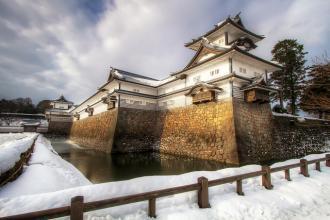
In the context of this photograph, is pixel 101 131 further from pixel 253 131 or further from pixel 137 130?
pixel 253 131

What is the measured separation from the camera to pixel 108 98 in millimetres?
20766

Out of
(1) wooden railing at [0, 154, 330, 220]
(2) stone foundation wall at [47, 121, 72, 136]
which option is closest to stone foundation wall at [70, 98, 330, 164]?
(1) wooden railing at [0, 154, 330, 220]

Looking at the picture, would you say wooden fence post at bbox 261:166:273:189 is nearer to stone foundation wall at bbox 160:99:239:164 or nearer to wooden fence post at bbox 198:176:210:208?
wooden fence post at bbox 198:176:210:208

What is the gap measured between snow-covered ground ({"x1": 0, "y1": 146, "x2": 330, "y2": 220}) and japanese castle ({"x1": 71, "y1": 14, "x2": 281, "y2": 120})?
Answer: 9.23 m

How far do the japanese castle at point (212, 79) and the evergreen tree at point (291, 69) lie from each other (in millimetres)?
6049

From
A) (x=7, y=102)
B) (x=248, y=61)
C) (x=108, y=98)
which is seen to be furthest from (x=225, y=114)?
(x=7, y=102)

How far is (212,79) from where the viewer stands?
15352mm

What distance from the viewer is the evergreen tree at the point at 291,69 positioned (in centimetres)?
2189

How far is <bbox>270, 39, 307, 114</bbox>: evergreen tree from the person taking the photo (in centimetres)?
2189

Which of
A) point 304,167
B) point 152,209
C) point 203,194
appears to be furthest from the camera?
point 304,167

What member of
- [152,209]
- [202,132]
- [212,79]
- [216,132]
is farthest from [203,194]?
[212,79]

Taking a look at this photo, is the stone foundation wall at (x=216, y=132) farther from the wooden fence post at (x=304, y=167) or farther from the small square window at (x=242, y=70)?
the wooden fence post at (x=304, y=167)

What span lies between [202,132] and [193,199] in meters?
11.1

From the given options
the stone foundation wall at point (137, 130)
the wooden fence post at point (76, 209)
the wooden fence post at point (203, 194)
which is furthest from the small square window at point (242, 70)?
the wooden fence post at point (76, 209)
